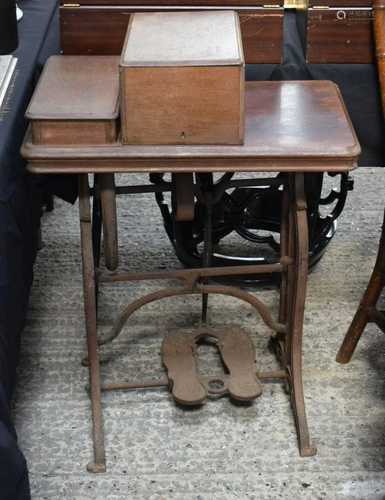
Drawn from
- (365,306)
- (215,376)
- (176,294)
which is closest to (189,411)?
(215,376)

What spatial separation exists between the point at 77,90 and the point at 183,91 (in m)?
0.29

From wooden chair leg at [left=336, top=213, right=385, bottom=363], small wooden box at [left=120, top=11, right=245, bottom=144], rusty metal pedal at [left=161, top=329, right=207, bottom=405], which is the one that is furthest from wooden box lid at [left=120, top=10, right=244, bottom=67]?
rusty metal pedal at [left=161, top=329, right=207, bottom=405]

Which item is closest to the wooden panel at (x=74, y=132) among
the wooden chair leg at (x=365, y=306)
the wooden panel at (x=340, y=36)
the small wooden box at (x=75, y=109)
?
the small wooden box at (x=75, y=109)

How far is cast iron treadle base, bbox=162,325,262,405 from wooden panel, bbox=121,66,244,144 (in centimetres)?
82

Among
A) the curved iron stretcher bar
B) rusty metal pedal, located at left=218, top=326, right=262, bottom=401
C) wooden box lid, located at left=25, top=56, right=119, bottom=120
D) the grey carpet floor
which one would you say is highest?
wooden box lid, located at left=25, top=56, right=119, bottom=120

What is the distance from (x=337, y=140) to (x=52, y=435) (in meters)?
1.11

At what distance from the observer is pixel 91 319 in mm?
2221

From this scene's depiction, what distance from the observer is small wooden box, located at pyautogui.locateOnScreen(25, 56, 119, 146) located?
1.80m

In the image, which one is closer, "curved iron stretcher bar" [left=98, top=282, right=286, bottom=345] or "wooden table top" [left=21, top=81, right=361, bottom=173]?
"wooden table top" [left=21, top=81, right=361, bottom=173]

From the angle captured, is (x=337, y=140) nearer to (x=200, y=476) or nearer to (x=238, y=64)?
(x=238, y=64)

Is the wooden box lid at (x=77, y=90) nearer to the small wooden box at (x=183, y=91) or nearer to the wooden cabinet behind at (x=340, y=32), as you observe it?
the small wooden box at (x=183, y=91)

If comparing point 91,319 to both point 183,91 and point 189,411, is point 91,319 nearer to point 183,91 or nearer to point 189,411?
point 189,411

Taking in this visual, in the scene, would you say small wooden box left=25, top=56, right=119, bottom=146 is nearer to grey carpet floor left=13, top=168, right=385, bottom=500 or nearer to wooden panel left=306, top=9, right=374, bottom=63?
wooden panel left=306, top=9, right=374, bottom=63

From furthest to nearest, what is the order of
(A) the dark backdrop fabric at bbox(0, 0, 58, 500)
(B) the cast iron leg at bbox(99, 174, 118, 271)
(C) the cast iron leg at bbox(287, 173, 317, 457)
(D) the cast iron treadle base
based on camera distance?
(D) the cast iron treadle base → (C) the cast iron leg at bbox(287, 173, 317, 457) → (B) the cast iron leg at bbox(99, 174, 118, 271) → (A) the dark backdrop fabric at bbox(0, 0, 58, 500)
